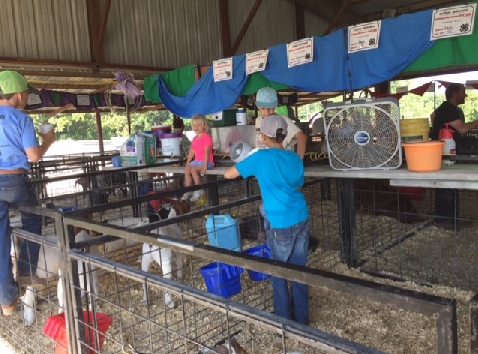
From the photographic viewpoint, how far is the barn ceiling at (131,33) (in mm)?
7461

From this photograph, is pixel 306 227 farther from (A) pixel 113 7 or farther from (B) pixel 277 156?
(A) pixel 113 7

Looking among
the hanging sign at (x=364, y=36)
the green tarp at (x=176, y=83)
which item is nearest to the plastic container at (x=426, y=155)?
the hanging sign at (x=364, y=36)

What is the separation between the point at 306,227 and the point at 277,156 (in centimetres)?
64

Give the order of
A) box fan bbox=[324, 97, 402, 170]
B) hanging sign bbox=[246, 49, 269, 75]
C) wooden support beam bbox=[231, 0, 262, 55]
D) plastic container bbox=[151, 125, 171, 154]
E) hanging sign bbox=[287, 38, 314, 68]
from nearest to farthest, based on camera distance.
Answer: box fan bbox=[324, 97, 402, 170] → hanging sign bbox=[287, 38, 314, 68] → hanging sign bbox=[246, 49, 269, 75] → plastic container bbox=[151, 125, 171, 154] → wooden support beam bbox=[231, 0, 262, 55]

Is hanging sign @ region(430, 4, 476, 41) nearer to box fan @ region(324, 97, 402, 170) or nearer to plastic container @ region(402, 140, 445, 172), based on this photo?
box fan @ region(324, 97, 402, 170)

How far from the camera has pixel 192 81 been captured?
261 inches

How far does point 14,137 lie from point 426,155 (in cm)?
314

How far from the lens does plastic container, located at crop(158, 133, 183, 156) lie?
20.7 feet

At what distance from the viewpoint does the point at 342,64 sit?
15.1 ft

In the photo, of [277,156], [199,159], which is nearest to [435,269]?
[277,156]

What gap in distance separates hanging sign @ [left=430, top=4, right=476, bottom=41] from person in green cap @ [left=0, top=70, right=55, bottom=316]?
11.6ft

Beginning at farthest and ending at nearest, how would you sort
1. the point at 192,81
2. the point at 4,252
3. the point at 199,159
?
the point at 192,81 → the point at 199,159 → the point at 4,252

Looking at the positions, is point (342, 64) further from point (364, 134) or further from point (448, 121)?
point (448, 121)

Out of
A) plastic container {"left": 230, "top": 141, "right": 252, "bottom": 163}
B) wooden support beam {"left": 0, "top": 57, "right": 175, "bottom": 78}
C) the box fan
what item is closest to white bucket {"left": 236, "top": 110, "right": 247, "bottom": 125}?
plastic container {"left": 230, "top": 141, "right": 252, "bottom": 163}
